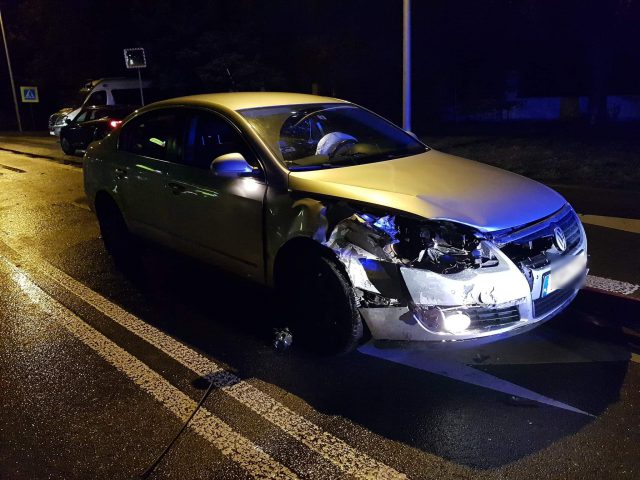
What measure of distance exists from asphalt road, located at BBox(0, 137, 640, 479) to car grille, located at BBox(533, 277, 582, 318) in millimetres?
418

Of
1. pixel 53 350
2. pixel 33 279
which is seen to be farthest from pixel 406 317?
pixel 33 279

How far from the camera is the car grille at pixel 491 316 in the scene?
11.2 ft

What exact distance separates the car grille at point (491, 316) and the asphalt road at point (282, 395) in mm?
436

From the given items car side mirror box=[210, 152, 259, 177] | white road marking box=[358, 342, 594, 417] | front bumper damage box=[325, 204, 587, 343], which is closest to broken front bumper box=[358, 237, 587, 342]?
front bumper damage box=[325, 204, 587, 343]

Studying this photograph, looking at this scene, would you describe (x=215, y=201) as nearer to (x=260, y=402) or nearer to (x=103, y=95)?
(x=260, y=402)

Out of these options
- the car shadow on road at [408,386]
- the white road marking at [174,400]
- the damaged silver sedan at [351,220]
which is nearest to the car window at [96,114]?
the damaged silver sedan at [351,220]

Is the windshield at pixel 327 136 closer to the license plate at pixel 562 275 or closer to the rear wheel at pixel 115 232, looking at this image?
the license plate at pixel 562 275

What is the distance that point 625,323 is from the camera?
14.5 feet

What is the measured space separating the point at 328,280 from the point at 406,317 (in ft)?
1.95

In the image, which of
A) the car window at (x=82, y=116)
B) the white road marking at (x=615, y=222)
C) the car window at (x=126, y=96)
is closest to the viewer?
the white road marking at (x=615, y=222)

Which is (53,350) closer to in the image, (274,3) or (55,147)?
(55,147)

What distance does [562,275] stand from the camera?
12.2 ft

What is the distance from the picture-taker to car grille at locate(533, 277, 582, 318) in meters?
3.55

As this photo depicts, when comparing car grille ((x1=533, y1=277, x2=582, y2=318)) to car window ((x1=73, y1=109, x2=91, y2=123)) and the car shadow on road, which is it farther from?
car window ((x1=73, y1=109, x2=91, y2=123))
